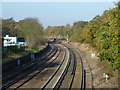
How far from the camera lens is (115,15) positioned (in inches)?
678

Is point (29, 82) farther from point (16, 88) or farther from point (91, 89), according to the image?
point (91, 89)

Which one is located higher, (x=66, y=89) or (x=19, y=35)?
(x=19, y=35)

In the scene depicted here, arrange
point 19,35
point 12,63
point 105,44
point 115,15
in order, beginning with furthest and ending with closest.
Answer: point 19,35 < point 12,63 < point 105,44 < point 115,15

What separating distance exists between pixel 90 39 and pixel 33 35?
52.3 ft

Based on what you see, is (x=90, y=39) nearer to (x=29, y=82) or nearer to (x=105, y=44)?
(x=105, y=44)

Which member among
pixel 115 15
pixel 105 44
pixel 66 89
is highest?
pixel 115 15

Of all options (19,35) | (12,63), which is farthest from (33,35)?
(12,63)

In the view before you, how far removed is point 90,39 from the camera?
4003 cm

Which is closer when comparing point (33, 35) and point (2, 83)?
point (2, 83)

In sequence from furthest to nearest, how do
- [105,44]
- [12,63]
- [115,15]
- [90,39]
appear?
[90,39], [12,63], [105,44], [115,15]

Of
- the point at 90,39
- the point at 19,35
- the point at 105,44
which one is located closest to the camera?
the point at 105,44

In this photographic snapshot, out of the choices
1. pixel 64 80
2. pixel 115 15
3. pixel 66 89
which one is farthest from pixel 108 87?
pixel 115 15

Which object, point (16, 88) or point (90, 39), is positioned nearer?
point (16, 88)

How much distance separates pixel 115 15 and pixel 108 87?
24.6 ft
